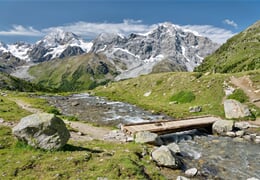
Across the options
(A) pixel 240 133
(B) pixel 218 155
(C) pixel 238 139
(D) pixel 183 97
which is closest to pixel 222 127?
(A) pixel 240 133

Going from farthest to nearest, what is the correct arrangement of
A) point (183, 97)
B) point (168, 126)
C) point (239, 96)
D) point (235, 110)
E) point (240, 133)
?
point (183, 97) → point (239, 96) → point (235, 110) → point (168, 126) → point (240, 133)

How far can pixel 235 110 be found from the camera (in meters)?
43.5

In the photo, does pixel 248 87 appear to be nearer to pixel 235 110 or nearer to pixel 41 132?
pixel 235 110

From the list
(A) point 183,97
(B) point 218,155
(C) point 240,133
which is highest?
(A) point 183,97

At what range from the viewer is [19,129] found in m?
19.2

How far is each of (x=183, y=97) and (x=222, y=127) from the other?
101 feet

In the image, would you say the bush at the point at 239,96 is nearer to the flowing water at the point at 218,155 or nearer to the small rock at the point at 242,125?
the small rock at the point at 242,125

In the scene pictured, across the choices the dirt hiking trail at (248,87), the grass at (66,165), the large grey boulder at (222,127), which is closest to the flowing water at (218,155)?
the large grey boulder at (222,127)

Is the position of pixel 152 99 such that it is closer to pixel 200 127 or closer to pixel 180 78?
pixel 180 78

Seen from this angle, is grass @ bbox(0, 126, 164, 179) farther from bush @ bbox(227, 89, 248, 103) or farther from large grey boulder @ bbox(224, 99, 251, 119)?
bush @ bbox(227, 89, 248, 103)

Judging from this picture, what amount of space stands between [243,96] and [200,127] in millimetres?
21381

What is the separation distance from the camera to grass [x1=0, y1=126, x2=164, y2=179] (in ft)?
52.7

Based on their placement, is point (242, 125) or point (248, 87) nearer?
point (242, 125)

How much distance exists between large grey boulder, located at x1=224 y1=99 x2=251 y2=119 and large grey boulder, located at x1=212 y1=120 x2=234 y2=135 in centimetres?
747
